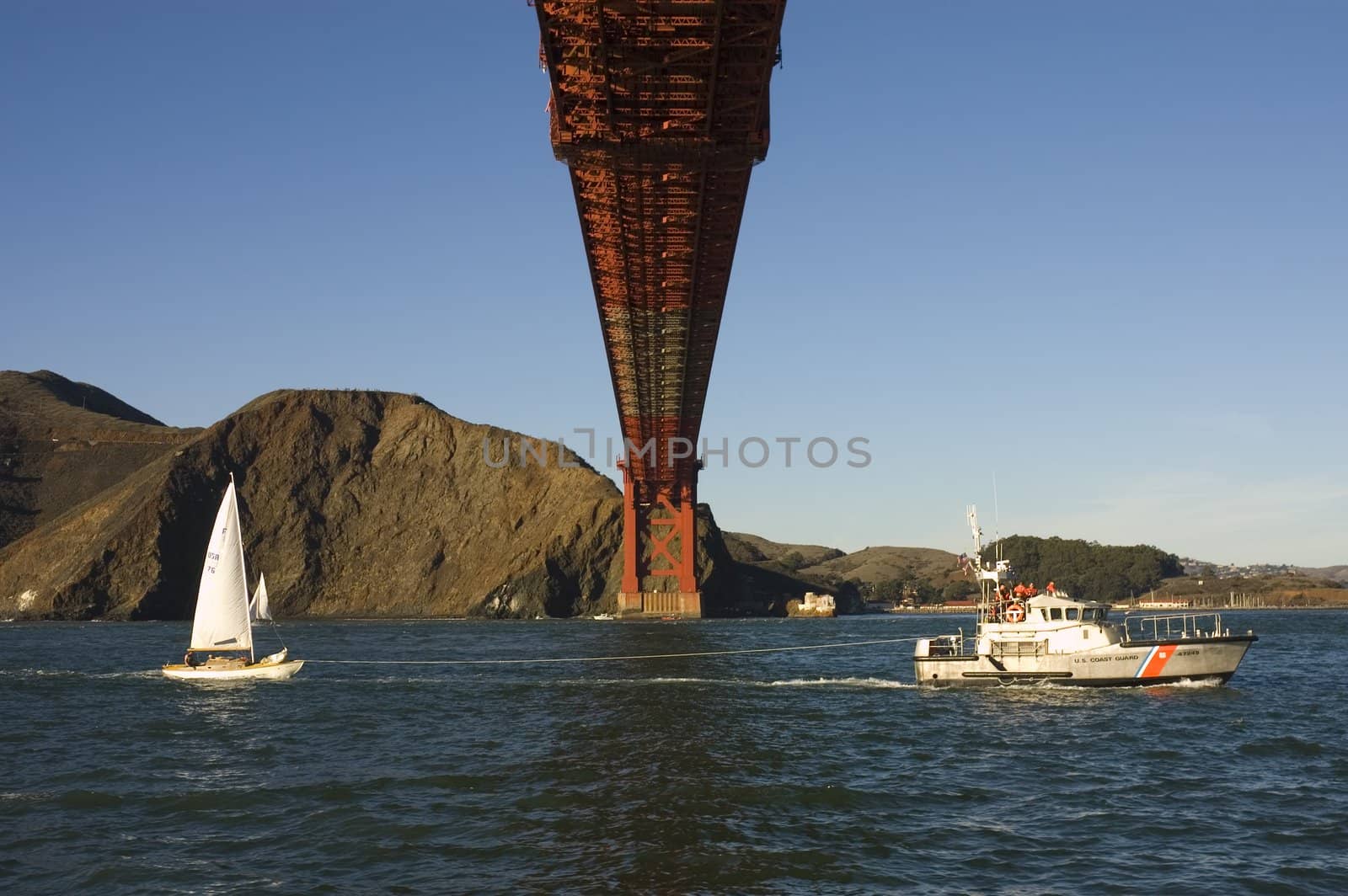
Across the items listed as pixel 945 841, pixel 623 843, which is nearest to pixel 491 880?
pixel 623 843

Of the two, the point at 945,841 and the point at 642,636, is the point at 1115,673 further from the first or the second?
the point at 642,636

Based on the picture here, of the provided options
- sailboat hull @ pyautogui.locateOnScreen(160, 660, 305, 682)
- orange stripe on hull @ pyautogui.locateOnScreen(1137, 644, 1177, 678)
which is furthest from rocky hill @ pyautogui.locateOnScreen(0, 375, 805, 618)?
orange stripe on hull @ pyautogui.locateOnScreen(1137, 644, 1177, 678)

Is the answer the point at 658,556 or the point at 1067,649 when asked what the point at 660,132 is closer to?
the point at 1067,649

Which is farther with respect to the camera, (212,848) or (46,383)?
(46,383)

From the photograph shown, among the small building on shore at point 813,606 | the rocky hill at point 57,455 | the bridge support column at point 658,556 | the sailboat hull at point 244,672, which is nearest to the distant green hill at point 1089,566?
the small building on shore at point 813,606

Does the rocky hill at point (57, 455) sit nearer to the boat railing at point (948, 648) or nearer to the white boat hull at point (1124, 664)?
the boat railing at point (948, 648)
